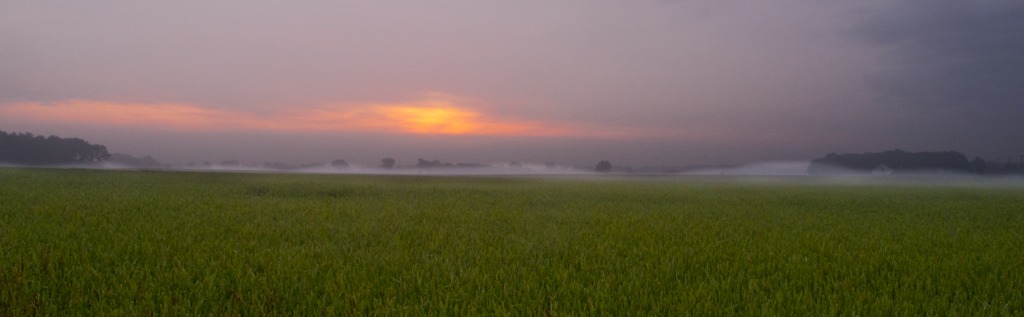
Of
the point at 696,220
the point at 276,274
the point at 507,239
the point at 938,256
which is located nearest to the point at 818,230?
the point at 696,220

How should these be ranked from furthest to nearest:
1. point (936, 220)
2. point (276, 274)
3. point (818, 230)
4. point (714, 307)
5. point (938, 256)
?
point (936, 220) < point (818, 230) < point (938, 256) < point (276, 274) < point (714, 307)

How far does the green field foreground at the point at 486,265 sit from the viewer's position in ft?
14.7

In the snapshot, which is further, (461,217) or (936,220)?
(936,220)

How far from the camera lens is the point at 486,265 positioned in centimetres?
604

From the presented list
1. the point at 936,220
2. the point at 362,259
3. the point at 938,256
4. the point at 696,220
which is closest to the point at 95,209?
the point at 362,259

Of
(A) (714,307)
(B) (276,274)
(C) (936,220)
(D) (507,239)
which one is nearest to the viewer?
(A) (714,307)

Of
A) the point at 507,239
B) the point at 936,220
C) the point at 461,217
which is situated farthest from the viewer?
the point at 936,220

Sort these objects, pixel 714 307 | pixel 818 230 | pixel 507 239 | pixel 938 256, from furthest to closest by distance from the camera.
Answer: pixel 818 230, pixel 507 239, pixel 938 256, pixel 714 307

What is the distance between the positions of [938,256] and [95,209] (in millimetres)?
14180

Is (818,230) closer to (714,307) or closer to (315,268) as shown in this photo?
(714,307)

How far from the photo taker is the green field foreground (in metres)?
4.48

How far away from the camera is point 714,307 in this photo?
435cm

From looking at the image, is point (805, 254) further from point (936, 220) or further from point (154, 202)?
point (154, 202)

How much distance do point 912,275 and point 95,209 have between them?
1343 cm
